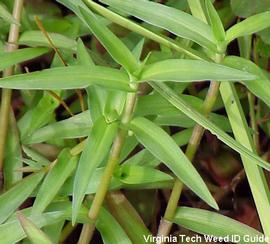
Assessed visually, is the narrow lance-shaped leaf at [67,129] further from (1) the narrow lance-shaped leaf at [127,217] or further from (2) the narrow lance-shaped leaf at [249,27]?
(2) the narrow lance-shaped leaf at [249,27]

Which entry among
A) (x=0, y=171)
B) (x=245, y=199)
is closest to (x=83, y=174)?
(x=0, y=171)

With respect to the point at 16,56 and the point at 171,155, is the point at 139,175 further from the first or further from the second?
the point at 16,56

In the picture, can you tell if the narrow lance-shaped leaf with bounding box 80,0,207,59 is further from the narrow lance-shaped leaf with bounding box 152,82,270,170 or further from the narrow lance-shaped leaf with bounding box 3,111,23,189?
the narrow lance-shaped leaf with bounding box 3,111,23,189

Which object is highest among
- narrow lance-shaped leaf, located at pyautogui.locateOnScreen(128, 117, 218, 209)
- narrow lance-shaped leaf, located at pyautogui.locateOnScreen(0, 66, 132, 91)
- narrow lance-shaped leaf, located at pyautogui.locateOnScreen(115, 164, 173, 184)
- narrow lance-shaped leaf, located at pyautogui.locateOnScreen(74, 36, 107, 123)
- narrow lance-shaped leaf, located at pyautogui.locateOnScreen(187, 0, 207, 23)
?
narrow lance-shaped leaf, located at pyautogui.locateOnScreen(187, 0, 207, 23)

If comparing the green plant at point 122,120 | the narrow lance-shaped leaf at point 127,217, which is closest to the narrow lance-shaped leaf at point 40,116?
the green plant at point 122,120

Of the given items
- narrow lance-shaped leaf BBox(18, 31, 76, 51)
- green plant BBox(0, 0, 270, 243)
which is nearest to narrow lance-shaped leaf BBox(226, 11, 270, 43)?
green plant BBox(0, 0, 270, 243)

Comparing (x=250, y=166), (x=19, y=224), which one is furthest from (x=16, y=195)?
(x=250, y=166)
